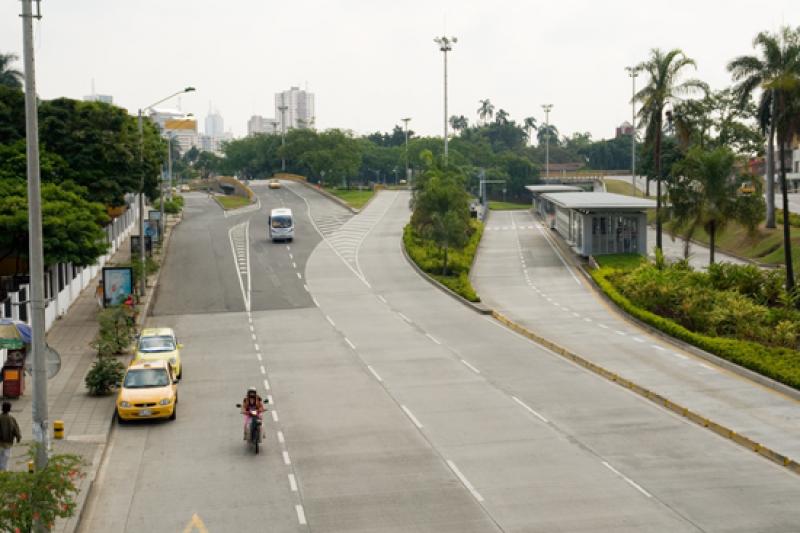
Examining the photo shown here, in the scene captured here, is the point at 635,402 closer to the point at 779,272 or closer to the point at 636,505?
the point at 636,505

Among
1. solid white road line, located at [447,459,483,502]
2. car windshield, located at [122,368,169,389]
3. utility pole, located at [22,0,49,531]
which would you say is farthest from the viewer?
car windshield, located at [122,368,169,389]

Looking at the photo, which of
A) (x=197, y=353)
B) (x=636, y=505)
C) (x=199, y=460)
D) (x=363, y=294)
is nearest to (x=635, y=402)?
(x=636, y=505)

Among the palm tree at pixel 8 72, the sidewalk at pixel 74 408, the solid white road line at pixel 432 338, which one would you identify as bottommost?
the sidewalk at pixel 74 408

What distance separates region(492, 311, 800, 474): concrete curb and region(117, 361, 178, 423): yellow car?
13.0 m

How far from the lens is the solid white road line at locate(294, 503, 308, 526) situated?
17.7 metres

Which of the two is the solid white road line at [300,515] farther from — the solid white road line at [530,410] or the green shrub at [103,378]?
the green shrub at [103,378]

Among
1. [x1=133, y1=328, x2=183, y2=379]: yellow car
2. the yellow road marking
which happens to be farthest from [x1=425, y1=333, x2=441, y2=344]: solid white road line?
the yellow road marking

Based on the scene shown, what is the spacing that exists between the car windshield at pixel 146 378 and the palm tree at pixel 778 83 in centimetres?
2806

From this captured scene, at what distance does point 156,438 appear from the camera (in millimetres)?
24672

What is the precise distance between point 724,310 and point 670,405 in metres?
13.4

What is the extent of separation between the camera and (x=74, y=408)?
27.6 meters

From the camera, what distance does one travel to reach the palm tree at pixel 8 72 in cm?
8813

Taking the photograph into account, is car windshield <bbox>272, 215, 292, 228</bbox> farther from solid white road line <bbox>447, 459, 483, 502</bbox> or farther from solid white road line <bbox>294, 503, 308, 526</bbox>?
solid white road line <bbox>294, 503, 308, 526</bbox>

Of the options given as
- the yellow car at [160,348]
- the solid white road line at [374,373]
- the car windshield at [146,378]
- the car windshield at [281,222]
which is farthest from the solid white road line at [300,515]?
the car windshield at [281,222]
